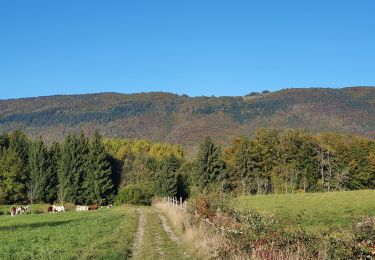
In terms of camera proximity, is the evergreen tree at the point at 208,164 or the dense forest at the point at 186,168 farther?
the evergreen tree at the point at 208,164

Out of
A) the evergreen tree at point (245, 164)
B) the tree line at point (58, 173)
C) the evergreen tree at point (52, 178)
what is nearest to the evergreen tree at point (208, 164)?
the evergreen tree at point (245, 164)

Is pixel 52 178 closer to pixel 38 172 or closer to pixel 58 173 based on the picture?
pixel 58 173

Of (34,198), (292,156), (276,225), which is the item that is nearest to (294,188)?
(292,156)

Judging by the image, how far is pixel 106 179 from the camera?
95812mm

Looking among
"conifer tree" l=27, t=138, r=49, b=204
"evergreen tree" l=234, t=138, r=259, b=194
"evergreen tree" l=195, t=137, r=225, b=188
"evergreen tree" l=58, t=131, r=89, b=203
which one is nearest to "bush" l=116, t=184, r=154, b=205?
"evergreen tree" l=58, t=131, r=89, b=203

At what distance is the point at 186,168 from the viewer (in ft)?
359

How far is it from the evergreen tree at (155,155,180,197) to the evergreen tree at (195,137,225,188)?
5.41 meters

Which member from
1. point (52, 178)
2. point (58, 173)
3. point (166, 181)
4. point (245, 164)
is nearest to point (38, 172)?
point (52, 178)

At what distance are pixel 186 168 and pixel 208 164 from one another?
9.10 meters

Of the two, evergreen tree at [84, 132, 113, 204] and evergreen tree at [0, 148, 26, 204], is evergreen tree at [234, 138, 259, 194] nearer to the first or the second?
evergreen tree at [84, 132, 113, 204]

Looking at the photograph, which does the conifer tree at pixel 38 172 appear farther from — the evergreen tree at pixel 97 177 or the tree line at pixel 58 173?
the evergreen tree at pixel 97 177

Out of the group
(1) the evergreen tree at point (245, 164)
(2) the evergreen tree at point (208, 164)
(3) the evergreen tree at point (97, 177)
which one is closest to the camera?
(3) the evergreen tree at point (97, 177)

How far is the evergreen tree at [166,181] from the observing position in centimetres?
9541

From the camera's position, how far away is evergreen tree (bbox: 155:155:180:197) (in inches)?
3756
